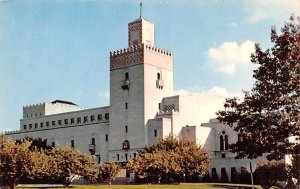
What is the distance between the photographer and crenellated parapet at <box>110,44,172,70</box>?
6247 cm

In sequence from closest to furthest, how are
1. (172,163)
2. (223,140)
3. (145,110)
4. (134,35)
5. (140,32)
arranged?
(172,163) → (223,140) → (145,110) → (140,32) → (134,35)

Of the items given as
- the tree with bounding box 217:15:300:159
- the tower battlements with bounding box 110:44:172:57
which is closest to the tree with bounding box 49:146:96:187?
the tree with bounding box 217:15:300:159

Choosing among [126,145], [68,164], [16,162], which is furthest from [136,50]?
[16,162]

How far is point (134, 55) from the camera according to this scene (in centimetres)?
6325

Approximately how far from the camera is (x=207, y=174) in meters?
54.3

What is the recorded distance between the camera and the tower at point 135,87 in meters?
61.3

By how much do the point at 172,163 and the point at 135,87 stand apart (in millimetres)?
18089

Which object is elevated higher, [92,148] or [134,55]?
[134,55]

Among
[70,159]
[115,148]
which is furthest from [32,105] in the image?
[70,159]

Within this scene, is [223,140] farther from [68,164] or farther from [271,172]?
[68,164]

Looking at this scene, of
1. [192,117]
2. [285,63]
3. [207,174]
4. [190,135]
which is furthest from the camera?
[192,117]

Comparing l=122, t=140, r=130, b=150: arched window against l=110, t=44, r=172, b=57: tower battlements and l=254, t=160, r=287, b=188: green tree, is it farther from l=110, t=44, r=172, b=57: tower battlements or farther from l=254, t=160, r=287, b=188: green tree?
l=254, t=160, r=287, b=188: green tree

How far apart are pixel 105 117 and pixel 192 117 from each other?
12.5 m

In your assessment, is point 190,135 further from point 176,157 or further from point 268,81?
point 268,81
